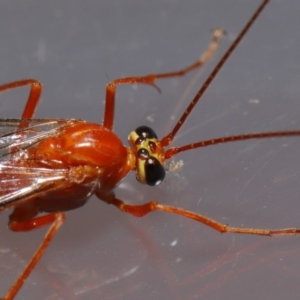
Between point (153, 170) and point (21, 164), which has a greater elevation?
point (21, 164)

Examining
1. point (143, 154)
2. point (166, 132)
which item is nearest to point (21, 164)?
point (143, 154)

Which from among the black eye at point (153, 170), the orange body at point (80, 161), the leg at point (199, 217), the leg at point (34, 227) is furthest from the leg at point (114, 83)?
the leg at point (34, 227)

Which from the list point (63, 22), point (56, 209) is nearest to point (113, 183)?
point (56, 209)

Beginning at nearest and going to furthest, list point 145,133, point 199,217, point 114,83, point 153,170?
point 199,217
point 153,170
point 145,133
point 114,83

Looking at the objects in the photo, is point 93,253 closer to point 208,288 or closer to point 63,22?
point 208,288

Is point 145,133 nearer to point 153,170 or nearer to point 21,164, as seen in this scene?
point 153,170

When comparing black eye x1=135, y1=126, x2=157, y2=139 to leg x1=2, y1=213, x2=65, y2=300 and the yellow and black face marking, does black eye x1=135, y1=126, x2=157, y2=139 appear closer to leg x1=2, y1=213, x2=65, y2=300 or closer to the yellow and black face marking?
the yellow and black face marking

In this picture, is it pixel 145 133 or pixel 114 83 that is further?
pixel 114 83

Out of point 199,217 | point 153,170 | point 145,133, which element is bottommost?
point 199,217
